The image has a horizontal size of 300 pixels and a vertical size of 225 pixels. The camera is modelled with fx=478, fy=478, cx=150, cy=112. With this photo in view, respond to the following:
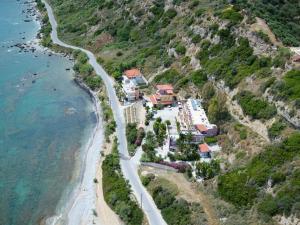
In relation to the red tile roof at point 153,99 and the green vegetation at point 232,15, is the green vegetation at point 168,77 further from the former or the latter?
the green vegetation at point 232,15

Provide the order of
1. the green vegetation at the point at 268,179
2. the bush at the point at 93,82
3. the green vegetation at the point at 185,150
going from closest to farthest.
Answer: the green vegetation at the point at 268,179 < the green vegetation at the point at 185,150 < the bush at the point at 93,82

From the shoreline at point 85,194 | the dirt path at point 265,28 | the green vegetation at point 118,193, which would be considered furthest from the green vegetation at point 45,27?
the green vegetation at point 118,193

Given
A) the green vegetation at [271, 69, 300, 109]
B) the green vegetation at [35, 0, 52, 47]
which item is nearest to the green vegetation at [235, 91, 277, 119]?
the green vegetation at [271, 69, 300, 109]

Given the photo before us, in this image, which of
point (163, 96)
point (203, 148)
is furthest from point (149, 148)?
point (163, 96)

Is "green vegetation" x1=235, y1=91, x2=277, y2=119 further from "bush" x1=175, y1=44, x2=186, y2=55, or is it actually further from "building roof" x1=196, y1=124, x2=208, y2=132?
"bush" x1=175, y1=44, x2=186, y2=55

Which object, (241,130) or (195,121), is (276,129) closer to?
(241,130)

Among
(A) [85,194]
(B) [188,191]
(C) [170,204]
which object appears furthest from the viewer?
(A) [85,194]

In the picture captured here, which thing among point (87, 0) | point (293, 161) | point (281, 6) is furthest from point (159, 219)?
point (87, 0)
